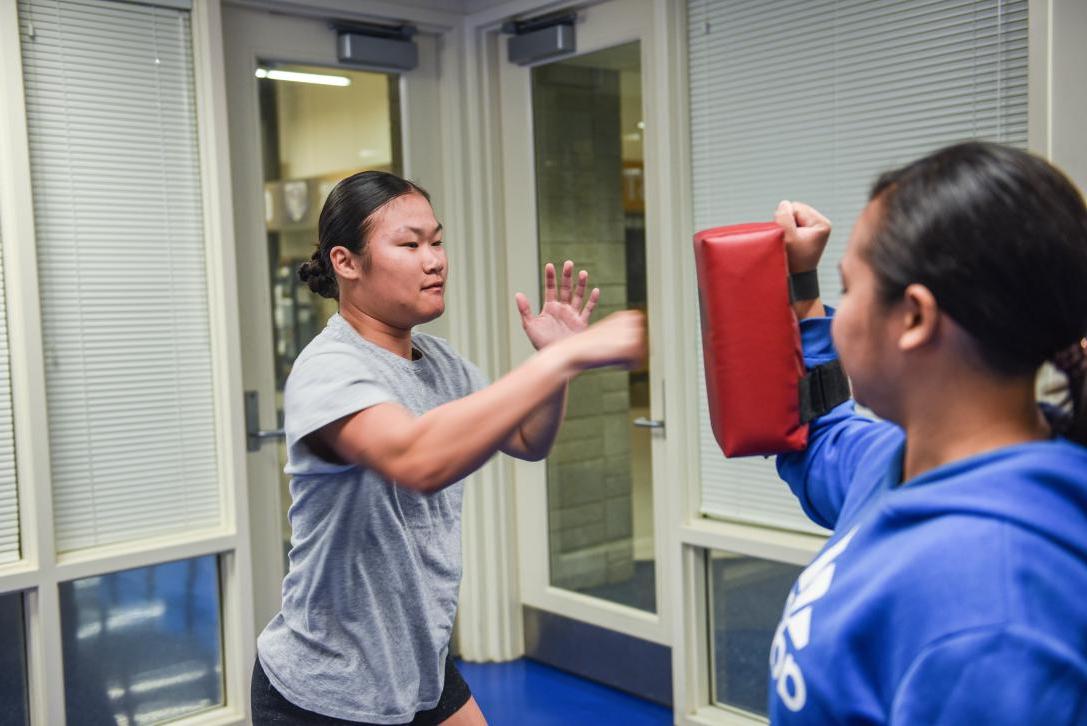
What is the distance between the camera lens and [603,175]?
356cm

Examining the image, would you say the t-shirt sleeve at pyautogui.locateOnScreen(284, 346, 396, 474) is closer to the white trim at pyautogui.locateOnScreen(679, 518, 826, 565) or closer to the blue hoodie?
the blue hoodie

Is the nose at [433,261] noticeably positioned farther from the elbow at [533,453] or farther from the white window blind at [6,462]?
the white window blind at [6,462]

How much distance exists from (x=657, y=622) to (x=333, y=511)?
205cm

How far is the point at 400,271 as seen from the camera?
1.74m

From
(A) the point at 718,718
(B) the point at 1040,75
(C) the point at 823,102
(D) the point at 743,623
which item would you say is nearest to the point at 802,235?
(B) the point at 1040,75

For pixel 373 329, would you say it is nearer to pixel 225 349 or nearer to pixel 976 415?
pixel 976 415

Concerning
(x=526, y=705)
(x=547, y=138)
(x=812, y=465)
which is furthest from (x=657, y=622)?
(x=812, y=465)

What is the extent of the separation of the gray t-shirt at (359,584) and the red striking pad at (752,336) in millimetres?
518

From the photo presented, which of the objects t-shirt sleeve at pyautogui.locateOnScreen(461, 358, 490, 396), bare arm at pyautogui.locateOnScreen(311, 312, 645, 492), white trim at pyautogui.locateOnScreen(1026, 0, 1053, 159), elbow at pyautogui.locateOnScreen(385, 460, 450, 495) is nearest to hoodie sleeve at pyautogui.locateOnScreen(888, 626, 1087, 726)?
bare arm at pyautogui.locateOnScreen(311, 312, 645, 492)

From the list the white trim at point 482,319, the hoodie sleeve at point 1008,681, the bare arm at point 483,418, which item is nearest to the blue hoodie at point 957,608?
the hoodie sleeve at point 1008,681

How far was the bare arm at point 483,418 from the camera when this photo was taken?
128 centimetres

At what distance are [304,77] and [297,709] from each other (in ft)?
7.87

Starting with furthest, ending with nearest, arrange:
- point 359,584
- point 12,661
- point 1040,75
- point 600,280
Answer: point 600,280
point 12,661
point 1040,75
point 359,584

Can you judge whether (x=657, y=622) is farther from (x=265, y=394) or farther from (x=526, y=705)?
(x=265, y=394)
